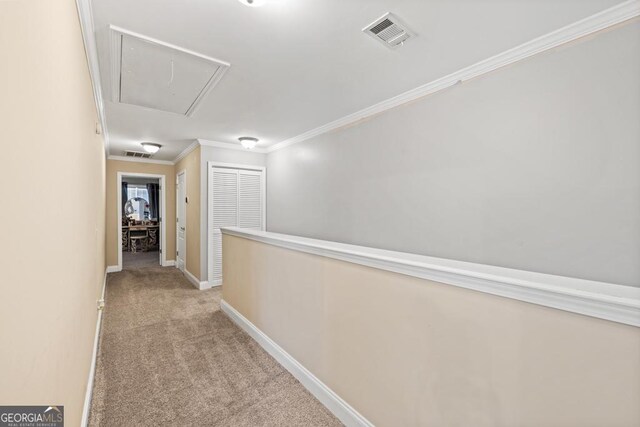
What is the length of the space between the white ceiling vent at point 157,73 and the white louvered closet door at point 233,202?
74.0 inches

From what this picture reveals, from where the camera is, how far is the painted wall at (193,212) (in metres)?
4.80

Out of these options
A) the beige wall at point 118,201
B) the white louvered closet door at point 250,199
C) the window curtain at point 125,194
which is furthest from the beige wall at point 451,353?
the window curtain at point 125,194

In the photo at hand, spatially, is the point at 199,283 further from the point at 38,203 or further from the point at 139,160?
the point at 38,203

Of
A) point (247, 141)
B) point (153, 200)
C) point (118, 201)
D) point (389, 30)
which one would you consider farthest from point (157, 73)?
point (153, 200)

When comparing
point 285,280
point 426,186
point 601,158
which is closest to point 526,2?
point 601,158

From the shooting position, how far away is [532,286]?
954 millimetres

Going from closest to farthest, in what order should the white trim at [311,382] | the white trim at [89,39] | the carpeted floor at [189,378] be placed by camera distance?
the white trim at [89,39] → the white trim at [311,382] → the carpeted floor at [189,378]

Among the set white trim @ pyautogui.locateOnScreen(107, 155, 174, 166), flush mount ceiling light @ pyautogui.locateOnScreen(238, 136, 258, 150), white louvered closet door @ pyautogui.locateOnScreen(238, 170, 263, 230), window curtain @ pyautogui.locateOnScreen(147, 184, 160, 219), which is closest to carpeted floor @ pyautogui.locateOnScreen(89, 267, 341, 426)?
white louvered closet door @ pyautogui.locateOnScreen(238, 170, 263, 230)

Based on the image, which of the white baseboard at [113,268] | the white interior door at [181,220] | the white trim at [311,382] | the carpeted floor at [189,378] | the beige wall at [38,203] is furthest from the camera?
the white baseboard at [113,268]

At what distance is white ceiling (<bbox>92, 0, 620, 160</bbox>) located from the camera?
1651 mm

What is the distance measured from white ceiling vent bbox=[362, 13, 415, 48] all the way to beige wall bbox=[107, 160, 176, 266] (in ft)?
19.3

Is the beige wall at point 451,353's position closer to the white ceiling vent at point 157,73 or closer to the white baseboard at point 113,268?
the white ceiling vent at point 157,73

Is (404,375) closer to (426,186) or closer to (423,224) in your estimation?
(423,224)

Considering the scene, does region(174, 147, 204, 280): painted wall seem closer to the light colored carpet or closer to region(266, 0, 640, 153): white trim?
the light colored carpet
